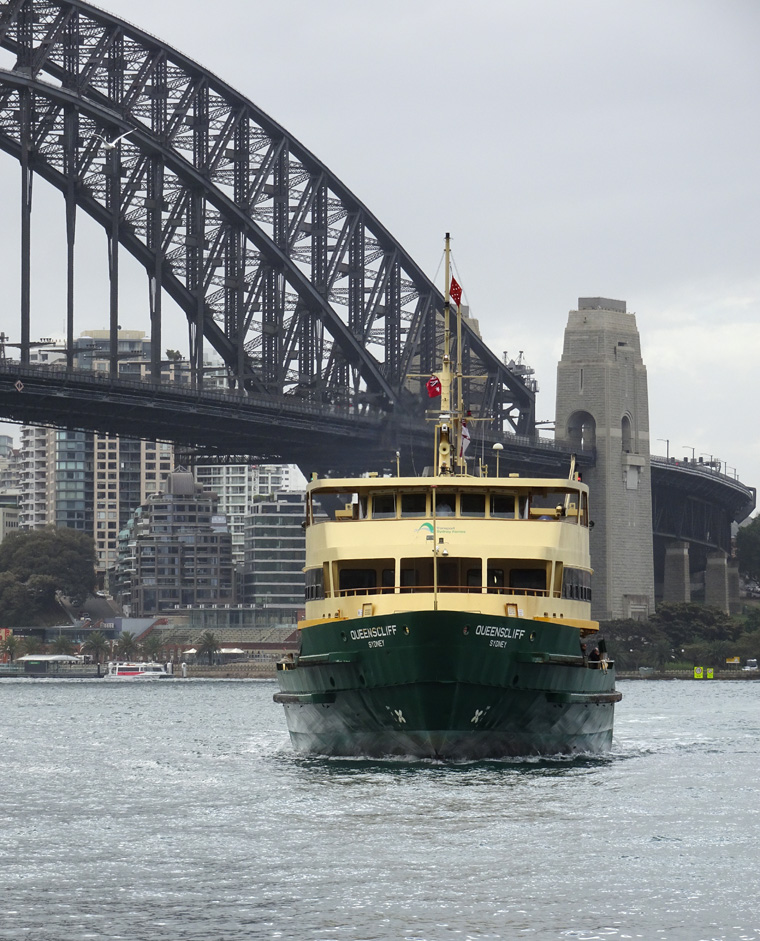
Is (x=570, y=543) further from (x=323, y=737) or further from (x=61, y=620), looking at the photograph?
(x=61, y=620)

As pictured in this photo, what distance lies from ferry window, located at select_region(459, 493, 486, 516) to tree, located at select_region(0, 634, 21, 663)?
13725cm

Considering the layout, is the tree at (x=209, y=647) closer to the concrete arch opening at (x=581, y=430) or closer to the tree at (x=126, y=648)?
the tree at (x=126, y=648)

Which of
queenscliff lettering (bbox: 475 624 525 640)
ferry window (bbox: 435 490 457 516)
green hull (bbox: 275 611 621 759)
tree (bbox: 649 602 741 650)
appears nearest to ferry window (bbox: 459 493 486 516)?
ferry window (bbox: 435 490 457 516)

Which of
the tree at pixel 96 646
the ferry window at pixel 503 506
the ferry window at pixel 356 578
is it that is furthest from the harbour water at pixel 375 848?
the tree at pixel 96 646

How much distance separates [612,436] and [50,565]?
230ft

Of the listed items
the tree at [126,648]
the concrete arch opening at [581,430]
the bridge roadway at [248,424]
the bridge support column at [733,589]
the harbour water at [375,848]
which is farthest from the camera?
the bridge support column at [733,589]

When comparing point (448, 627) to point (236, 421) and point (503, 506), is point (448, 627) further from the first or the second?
point (236, 421)

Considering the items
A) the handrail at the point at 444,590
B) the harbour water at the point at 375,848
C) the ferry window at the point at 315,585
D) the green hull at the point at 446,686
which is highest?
the ferry window at the point at 315,585

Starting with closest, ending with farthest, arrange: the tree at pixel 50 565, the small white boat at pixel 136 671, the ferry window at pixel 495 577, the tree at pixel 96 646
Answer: the ferry window at pixel 495 577, the small white boat at pixel 136 671, the tree at pixel 96 646, the tree at pixel 50 565

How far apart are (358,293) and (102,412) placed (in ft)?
109

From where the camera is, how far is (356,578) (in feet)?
128

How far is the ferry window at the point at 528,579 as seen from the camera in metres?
38.8

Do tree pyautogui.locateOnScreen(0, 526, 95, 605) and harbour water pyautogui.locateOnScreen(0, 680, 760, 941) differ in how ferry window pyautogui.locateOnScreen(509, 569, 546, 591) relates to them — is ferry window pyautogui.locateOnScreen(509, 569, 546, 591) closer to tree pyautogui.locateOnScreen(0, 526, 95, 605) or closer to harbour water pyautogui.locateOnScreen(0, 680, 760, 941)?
harbour water pyautogui.locateOnScreen(0, 680, 760, 941)

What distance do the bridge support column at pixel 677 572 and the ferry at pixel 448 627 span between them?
122m
